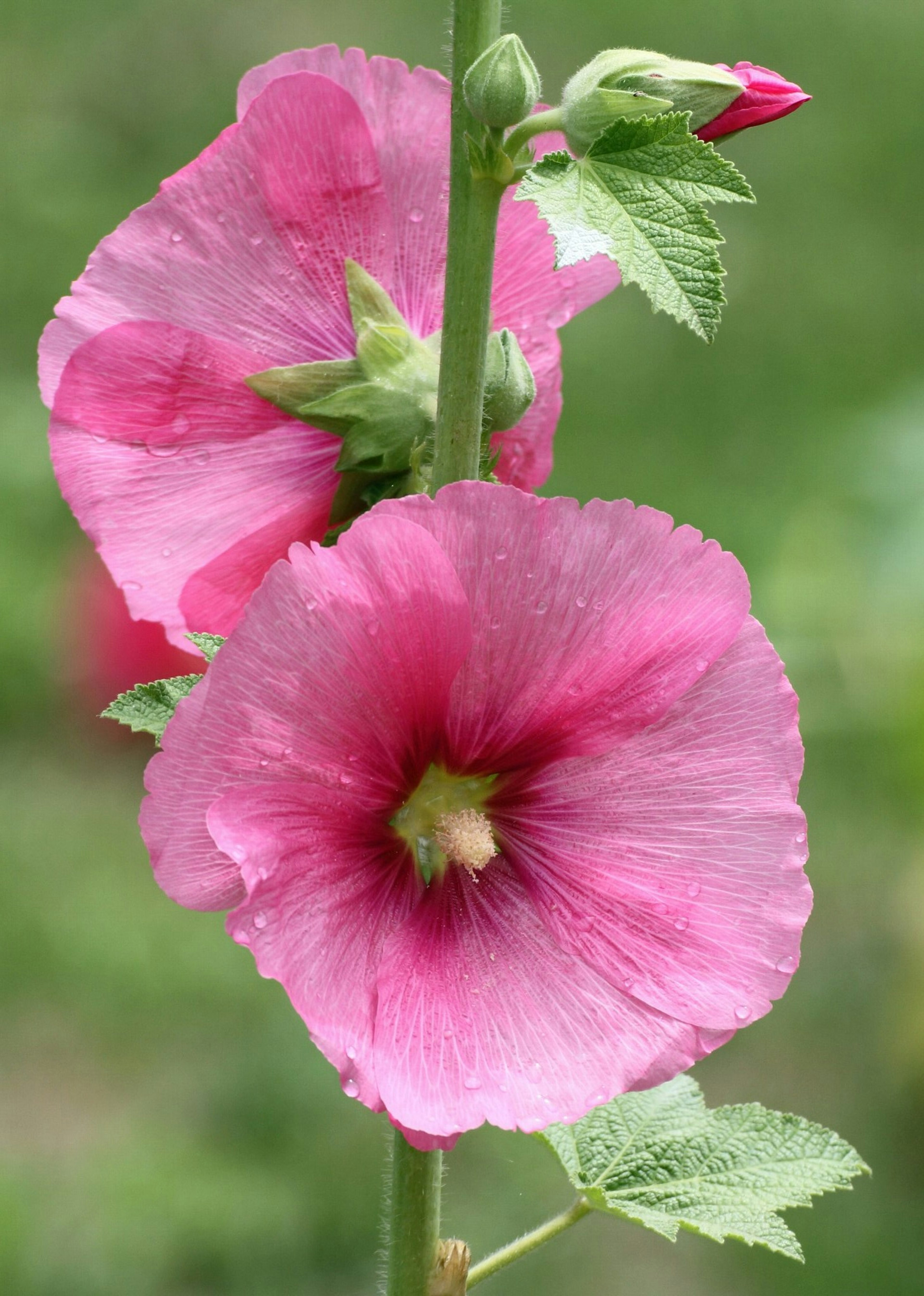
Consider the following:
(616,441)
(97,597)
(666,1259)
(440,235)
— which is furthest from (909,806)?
(440,235)

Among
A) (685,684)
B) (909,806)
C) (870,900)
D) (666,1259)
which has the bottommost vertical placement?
(666,1259)

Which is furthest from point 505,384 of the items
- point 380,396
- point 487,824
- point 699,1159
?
point 699,1159

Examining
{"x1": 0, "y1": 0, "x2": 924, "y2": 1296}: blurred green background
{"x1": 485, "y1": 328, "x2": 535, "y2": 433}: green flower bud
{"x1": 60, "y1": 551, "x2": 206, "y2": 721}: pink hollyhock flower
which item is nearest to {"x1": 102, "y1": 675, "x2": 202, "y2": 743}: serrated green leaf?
{"x1": 485, "y1": 328, "x2": 535, "y2": 433}: green flower bud

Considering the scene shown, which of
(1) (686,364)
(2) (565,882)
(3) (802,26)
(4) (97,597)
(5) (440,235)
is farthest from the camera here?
(3) (802,26)

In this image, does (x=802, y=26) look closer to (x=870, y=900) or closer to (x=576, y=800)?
(x=870, y=900)

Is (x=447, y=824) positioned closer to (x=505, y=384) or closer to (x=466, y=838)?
(x=466, y=838)

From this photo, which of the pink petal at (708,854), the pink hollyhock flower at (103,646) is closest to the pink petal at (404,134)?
the pink petal at (708,854)
